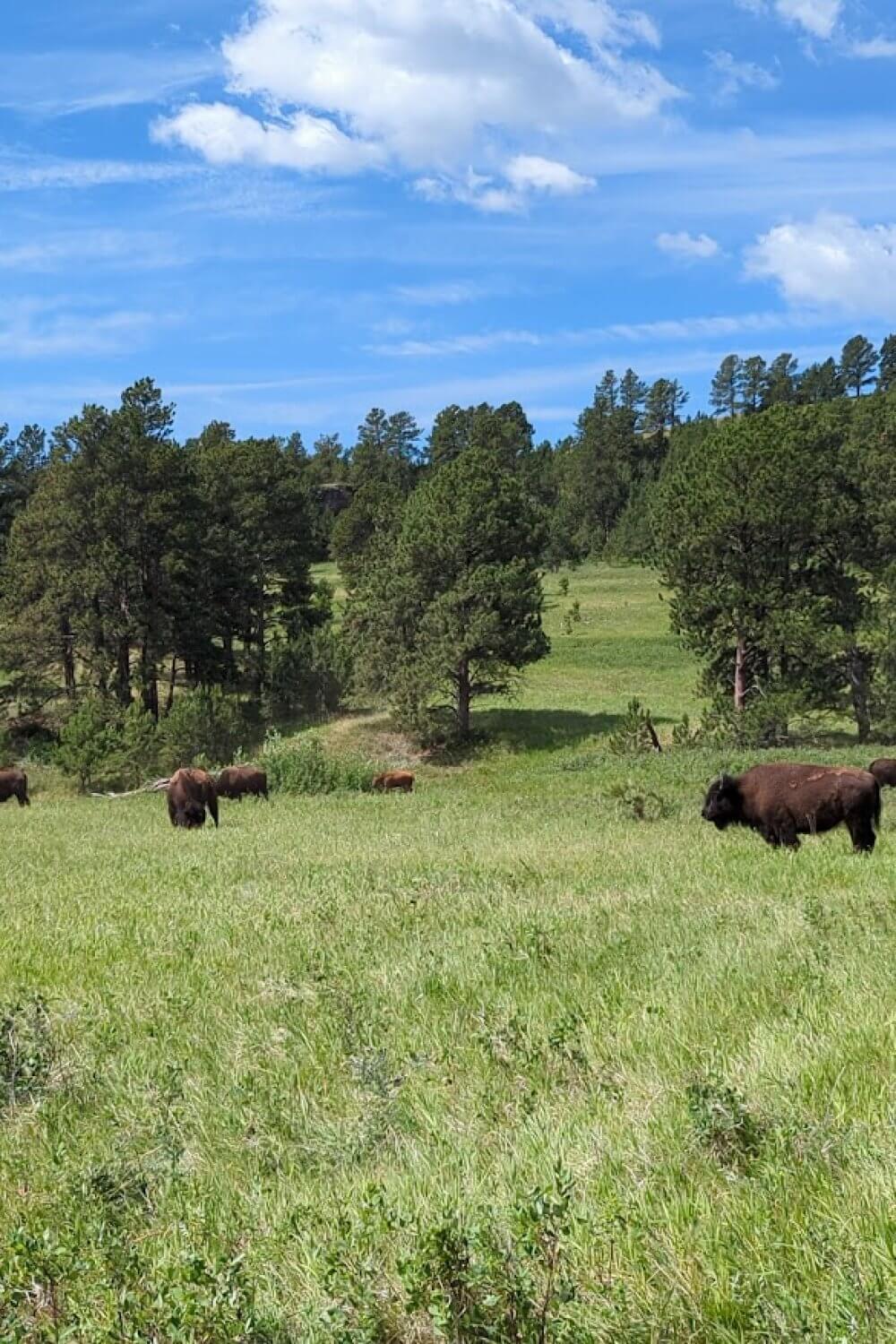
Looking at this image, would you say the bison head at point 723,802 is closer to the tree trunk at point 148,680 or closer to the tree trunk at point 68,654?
the tree trunk at point 148,680

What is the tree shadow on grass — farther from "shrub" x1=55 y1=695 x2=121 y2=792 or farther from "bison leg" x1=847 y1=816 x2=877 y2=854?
"bison leg" x1=847 y1=816 x2=877 y2=854

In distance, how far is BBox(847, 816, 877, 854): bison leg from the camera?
1407 centimetres

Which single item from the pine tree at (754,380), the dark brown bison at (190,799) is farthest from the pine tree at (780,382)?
the dark brown bison at (190,799)

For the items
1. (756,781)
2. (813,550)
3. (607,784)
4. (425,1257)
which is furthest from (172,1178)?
(813,550)

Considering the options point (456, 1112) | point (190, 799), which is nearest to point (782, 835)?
point (456, 1112)

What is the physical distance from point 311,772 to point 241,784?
414 cm

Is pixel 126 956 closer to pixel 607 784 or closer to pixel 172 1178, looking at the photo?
pixel 172 1178

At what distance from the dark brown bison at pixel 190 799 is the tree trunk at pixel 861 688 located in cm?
2788

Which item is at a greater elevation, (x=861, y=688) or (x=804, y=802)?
(x=804, y=802)

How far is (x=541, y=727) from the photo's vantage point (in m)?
47.6

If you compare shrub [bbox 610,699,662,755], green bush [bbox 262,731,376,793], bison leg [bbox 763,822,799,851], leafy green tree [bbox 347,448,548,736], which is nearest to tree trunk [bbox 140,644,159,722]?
leafy green tree [bbox 347,448,548,736]

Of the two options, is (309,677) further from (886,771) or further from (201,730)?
(886,771)

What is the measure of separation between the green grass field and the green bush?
26.2 metres

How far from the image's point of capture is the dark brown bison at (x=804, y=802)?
1423 cm
